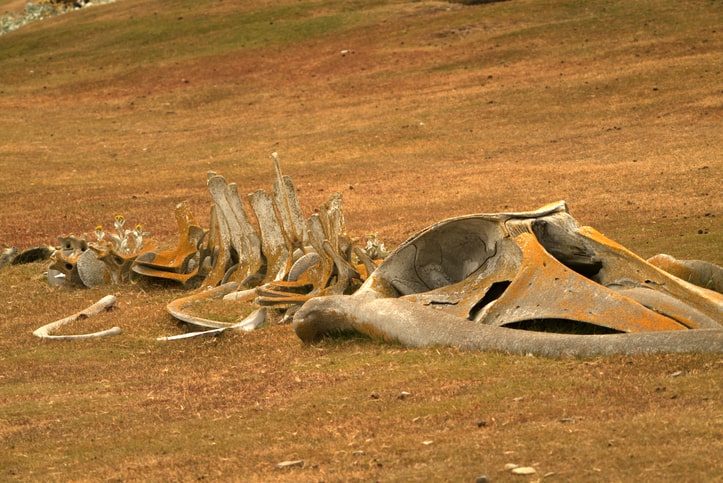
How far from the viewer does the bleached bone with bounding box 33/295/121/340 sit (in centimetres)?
1029

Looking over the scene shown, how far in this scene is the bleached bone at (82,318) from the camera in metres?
10.3

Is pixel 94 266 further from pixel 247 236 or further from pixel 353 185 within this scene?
pixel 353 185

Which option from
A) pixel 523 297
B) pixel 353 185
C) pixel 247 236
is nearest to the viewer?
pixel 523 297

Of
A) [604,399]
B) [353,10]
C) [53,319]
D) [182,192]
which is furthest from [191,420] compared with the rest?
[353,10]

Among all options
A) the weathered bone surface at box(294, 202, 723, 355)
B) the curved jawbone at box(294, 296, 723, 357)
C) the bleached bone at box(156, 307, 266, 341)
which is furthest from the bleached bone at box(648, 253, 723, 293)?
the bleached bone at box(156, 307, 266, 341)

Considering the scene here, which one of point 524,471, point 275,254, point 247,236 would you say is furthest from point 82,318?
point 524,471

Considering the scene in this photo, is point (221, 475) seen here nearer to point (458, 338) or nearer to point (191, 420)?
point (191, 420)

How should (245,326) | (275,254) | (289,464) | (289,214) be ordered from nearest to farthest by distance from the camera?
(289,464) → (245,326) → (289,214) → (275,254)

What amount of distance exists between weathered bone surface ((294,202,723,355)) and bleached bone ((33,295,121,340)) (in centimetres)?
235

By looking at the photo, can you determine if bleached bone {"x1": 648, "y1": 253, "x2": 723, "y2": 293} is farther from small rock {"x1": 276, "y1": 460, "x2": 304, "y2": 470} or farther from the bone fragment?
small rock {"x1": 276, "y1": 460, "x2": 304, "y2": 470}

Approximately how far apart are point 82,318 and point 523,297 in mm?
4994

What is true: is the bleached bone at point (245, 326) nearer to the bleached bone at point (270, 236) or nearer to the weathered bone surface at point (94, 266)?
the bleached bone at point (270, 236)

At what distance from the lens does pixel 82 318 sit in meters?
11.3

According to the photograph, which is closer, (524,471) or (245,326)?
(524,471)
